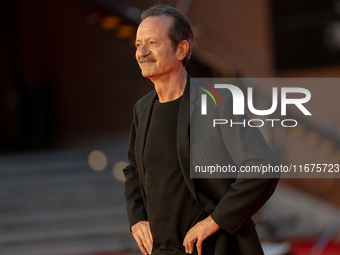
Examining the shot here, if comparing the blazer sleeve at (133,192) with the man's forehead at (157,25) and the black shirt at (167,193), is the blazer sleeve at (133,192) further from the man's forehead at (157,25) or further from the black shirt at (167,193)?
the man's forehead at (157,25)

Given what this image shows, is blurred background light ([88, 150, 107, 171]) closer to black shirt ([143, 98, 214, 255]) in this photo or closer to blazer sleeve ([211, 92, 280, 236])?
black shirt ([143, 98, 214, 255])

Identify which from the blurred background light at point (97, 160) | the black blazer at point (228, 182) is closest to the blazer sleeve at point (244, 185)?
the black blazer at point (228, 182)

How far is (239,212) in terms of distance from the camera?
1.50 meters

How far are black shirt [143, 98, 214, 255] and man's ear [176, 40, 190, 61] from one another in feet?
0.54

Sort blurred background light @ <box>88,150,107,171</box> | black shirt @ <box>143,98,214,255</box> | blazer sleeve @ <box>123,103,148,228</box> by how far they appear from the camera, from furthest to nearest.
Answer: blurred background light @ <box>88,150,107,171</box>
blazer sleeve @ <box>123,103,148,228</box>
black shirt @ <box>143,98,214,255</box>

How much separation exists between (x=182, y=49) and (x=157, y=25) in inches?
5.1

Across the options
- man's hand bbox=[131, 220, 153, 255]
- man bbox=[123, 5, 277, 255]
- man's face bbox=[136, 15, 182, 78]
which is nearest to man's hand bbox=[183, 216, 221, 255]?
man bbox=[123, 5, 277, 255]

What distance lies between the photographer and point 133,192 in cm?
186

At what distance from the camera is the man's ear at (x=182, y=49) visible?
1.65 metres

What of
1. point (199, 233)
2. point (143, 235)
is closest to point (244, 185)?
point (199, 233)

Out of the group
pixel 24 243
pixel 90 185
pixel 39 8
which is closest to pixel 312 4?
pixel 90 185

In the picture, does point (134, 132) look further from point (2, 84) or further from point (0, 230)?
point (2, 84)

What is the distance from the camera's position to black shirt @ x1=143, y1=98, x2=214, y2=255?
5.28 ft

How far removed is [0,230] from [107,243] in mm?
1729
